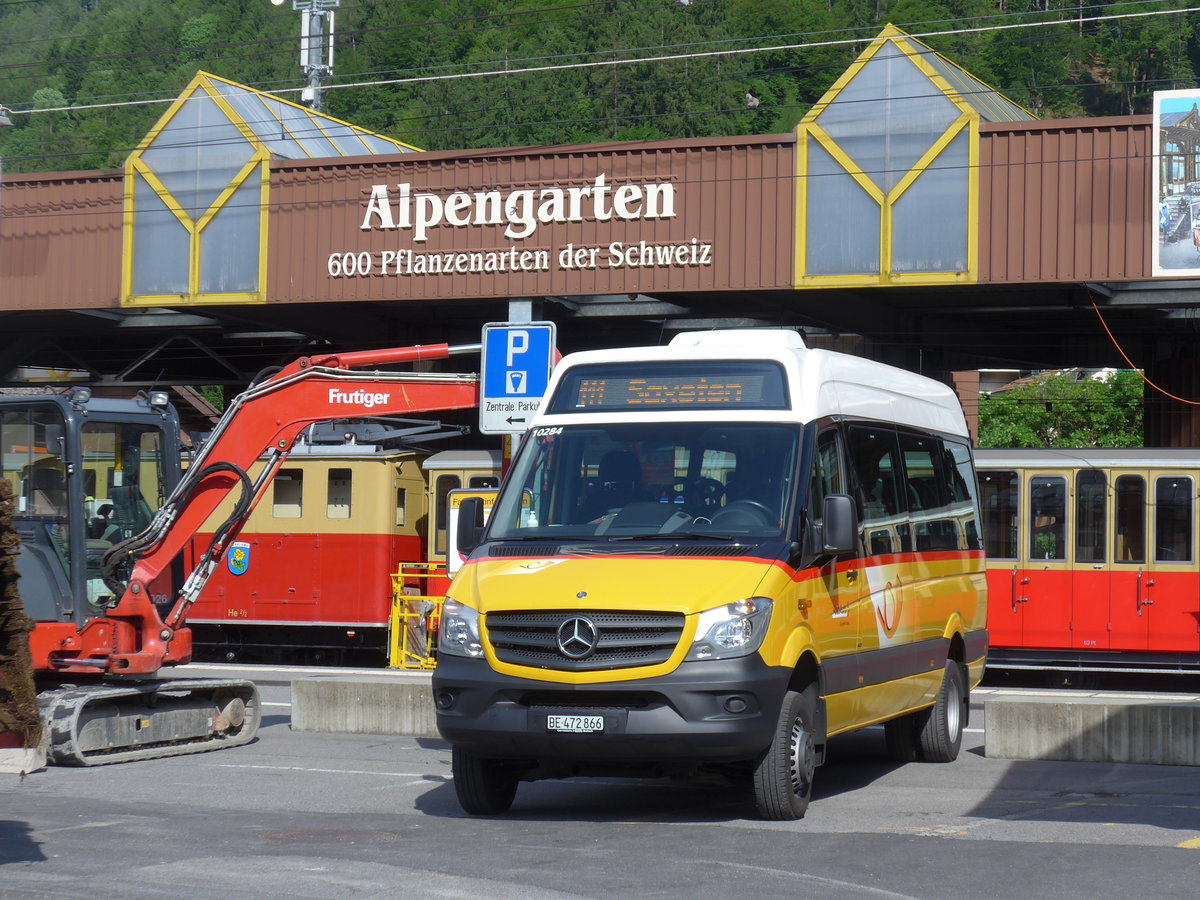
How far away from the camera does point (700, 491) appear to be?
10.1 metres

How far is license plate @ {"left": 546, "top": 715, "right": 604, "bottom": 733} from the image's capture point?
922 cm

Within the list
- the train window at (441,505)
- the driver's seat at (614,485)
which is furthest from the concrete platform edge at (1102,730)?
the train window at (441,505)

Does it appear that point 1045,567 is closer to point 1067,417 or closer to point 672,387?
point 672,387

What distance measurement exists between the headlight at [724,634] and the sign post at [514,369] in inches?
189

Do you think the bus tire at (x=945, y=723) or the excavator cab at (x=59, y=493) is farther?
the excavator cab at (x=59, y=493)

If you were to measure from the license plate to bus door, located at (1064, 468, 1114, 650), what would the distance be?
40.6 feet

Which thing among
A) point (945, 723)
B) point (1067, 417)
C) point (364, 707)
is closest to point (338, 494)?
point (364, 707)

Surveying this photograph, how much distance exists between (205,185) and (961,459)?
1634 centimetres

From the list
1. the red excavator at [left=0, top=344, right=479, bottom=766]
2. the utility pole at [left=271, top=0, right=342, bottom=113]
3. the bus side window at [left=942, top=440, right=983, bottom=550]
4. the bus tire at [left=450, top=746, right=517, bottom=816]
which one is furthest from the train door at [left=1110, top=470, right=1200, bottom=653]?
the utility pole at [left=271, top=0, right=342, bottom=113]

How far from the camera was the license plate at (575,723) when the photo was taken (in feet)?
30.2

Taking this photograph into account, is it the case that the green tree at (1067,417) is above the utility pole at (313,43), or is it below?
below

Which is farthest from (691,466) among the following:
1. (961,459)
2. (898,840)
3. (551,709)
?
(961,459)

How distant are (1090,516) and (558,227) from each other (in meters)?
9.23

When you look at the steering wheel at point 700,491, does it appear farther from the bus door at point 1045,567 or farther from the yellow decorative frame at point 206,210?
the yellow decorative frame at point 206,210
